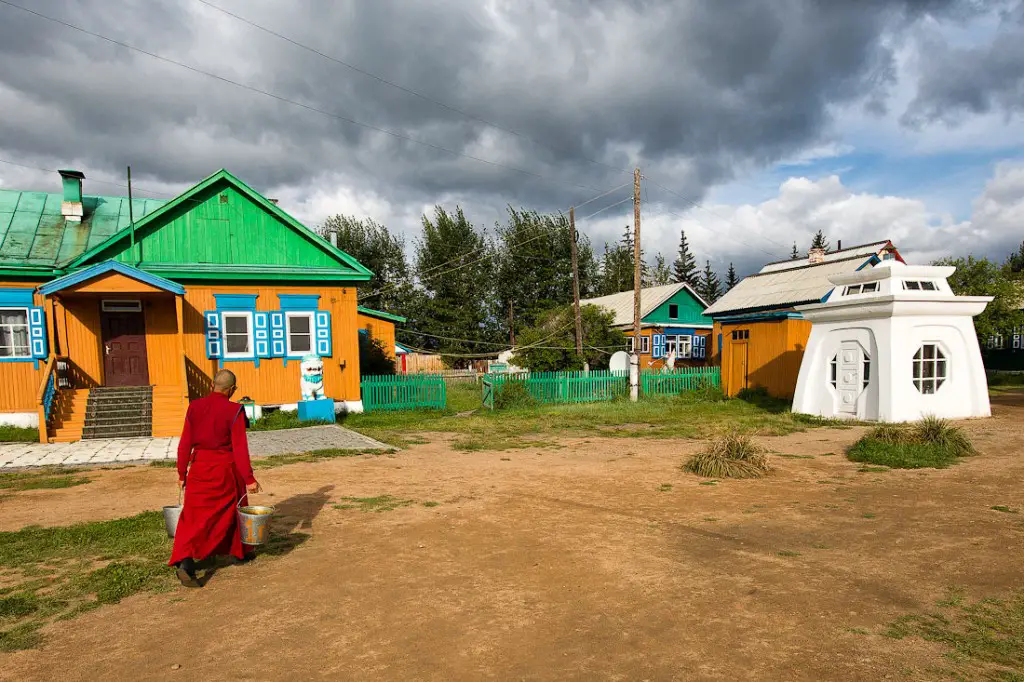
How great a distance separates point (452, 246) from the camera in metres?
49.7

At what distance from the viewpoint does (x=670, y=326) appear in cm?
3347

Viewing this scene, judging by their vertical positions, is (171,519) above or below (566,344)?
below

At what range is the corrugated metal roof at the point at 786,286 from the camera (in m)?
22.6

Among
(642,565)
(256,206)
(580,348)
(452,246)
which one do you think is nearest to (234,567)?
(642,565)

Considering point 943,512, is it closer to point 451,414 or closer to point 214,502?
point 214,502

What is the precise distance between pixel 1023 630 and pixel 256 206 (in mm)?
16567

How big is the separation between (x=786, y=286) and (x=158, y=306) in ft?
73.9

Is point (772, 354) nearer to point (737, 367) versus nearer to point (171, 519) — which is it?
point (737, 367)

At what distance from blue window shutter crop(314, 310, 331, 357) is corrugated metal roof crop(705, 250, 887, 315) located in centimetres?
1623

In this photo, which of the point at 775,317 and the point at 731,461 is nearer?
the point at 731,461

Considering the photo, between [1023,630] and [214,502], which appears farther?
[214,502]

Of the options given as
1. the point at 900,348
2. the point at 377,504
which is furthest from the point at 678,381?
the point at 377,504

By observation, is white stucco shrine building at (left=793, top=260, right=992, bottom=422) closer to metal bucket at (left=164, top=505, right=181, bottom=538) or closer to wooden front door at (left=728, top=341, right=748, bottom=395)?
wooden front door at (left=728, top=341, right=748, bottom=395)

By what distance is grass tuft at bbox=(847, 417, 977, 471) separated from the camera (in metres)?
9.71
